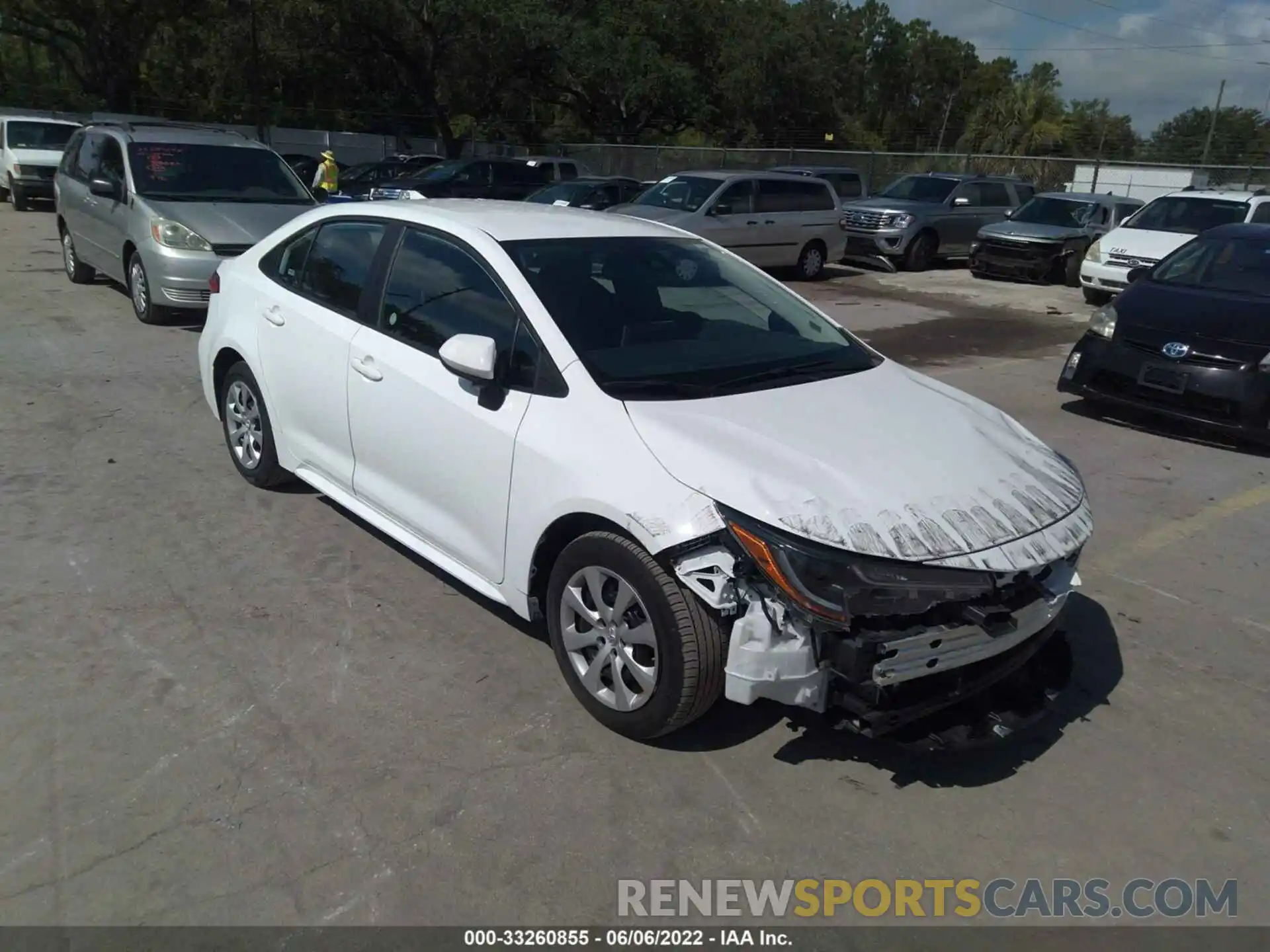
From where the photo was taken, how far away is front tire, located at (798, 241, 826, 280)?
17.3 m

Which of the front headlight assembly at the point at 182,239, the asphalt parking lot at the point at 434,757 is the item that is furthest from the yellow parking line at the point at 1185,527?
the front headlight assembly at the point at 182,239

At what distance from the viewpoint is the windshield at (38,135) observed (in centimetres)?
2236

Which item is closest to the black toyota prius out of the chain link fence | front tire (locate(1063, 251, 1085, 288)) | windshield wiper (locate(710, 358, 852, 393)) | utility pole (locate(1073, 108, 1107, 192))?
windshield wiper (locate(710, 358, 852, 393))

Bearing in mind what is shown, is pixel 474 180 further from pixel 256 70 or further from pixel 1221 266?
pixel 256 70

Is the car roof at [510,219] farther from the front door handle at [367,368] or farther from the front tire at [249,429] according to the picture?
the front tire at [249,429]

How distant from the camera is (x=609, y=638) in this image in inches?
136

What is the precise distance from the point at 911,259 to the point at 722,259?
15092mm

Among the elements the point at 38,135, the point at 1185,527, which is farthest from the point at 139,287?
the point at 38,135

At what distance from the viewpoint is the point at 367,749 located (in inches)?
134

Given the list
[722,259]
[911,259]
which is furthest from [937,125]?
[722,259]

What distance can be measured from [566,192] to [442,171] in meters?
4.45

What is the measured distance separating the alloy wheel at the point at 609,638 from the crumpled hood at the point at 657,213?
12345mm

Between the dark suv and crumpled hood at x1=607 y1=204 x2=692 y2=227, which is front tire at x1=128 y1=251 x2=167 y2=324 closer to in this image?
crumpled hood at x1=607 y1=204 x2=692 y2=227

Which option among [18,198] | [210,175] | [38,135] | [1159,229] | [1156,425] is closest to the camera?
[1156,425]
